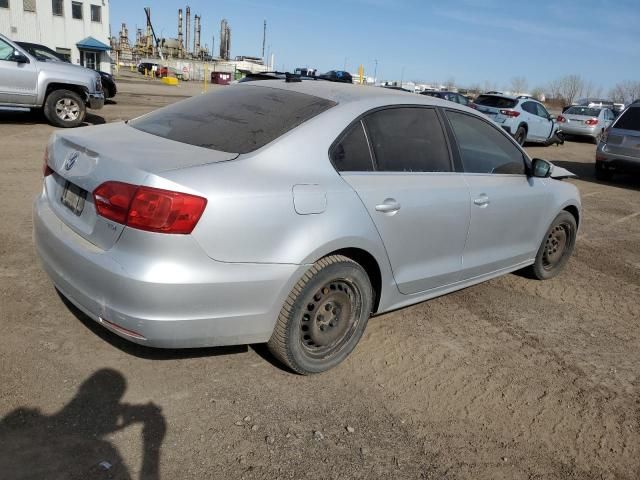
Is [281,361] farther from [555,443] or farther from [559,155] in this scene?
[559,155]

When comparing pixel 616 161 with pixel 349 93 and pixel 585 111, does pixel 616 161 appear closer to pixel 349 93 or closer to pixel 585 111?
pixel 349 93

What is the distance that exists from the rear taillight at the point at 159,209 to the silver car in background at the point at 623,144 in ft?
34.9

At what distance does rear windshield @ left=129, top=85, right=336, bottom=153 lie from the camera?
3.12 metres

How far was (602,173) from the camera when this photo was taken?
39.4ft

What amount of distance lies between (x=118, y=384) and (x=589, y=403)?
270 cm

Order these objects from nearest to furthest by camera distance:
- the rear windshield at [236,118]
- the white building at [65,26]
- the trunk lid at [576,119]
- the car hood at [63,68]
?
the rear windshield at [236,118] → the car hood at [63,68] → the trunk lid at [576,119] → the white building at [65,26]

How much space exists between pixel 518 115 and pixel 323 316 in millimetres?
15470

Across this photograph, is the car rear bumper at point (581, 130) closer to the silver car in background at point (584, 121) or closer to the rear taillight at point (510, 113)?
the silver car in background at point (584, 121)

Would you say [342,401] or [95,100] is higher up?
[95,100]

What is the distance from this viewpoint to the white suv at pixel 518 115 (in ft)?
55.2

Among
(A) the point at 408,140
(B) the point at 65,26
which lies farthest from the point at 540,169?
(B) the point at 65,26

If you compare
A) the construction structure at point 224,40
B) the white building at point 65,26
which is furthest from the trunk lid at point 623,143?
the construction structure at point 224,40

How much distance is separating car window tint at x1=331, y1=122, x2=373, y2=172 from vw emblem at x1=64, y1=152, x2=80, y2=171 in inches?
55.2

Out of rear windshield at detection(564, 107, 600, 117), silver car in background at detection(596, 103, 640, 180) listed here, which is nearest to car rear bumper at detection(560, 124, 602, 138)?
rear windshield at detection(564, 107, 600, 117)
